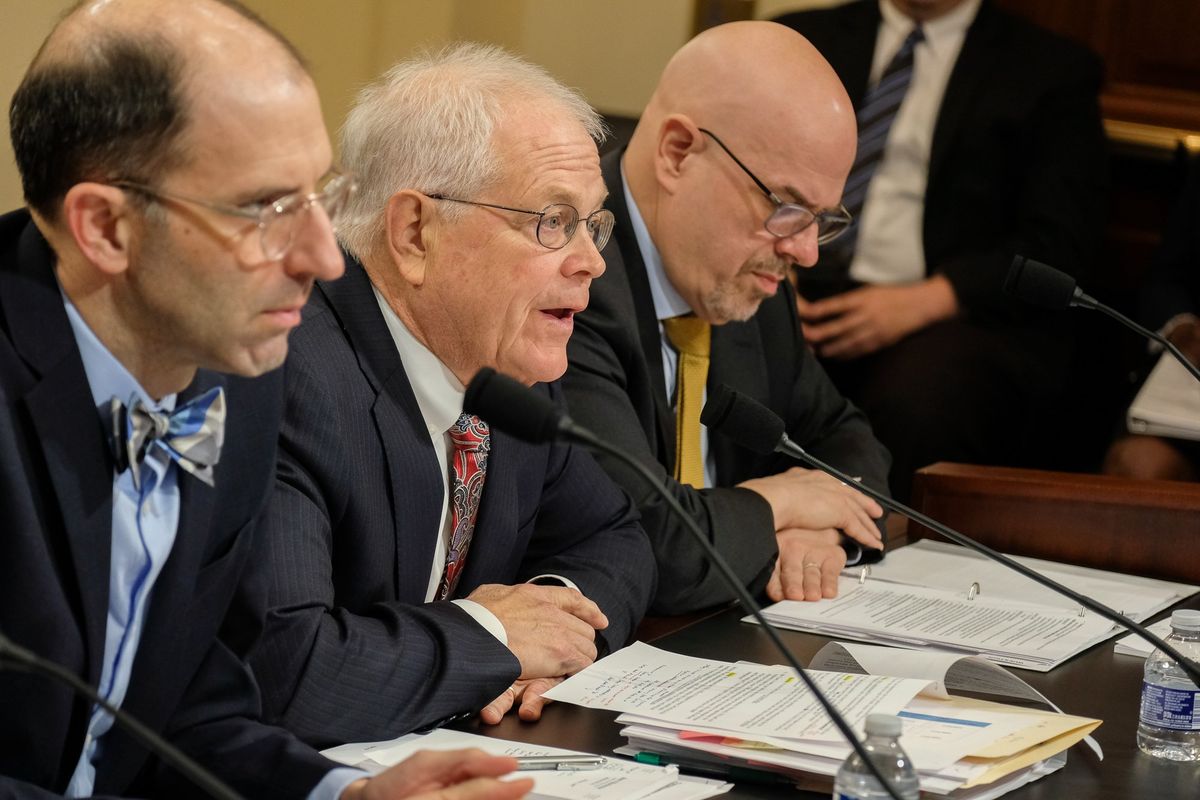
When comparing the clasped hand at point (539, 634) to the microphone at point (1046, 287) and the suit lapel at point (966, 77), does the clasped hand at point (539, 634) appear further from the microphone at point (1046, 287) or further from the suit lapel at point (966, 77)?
the suit lapel at point (966, 77)

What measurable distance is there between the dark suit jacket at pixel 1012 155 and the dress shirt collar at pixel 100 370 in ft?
9.53

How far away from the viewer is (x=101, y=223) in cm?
138

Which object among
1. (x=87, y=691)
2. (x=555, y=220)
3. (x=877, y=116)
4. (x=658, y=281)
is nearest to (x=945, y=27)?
(x=877, y=116)

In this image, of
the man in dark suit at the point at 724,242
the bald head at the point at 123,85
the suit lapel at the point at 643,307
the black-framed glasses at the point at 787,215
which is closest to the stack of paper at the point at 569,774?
the bald head at the point at 123,85

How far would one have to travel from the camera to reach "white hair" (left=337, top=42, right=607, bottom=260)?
2.04m

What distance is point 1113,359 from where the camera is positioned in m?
4.55

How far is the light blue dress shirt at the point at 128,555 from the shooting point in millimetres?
1416

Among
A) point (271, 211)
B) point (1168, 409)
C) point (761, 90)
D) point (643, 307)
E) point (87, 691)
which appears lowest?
point (1168, 409)

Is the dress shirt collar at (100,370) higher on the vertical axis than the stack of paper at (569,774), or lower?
higher

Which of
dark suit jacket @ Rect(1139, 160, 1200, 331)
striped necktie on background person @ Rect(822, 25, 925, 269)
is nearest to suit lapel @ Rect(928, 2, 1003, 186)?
striped necktie on background person @ Rect(822, 25, 925, 269)

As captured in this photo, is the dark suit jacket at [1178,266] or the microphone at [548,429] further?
the dark suit jacket at [1178,266]

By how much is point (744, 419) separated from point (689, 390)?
82cm

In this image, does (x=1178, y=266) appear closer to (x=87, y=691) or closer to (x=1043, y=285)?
(x=1043, y=285)

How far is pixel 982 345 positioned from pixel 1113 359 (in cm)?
75
